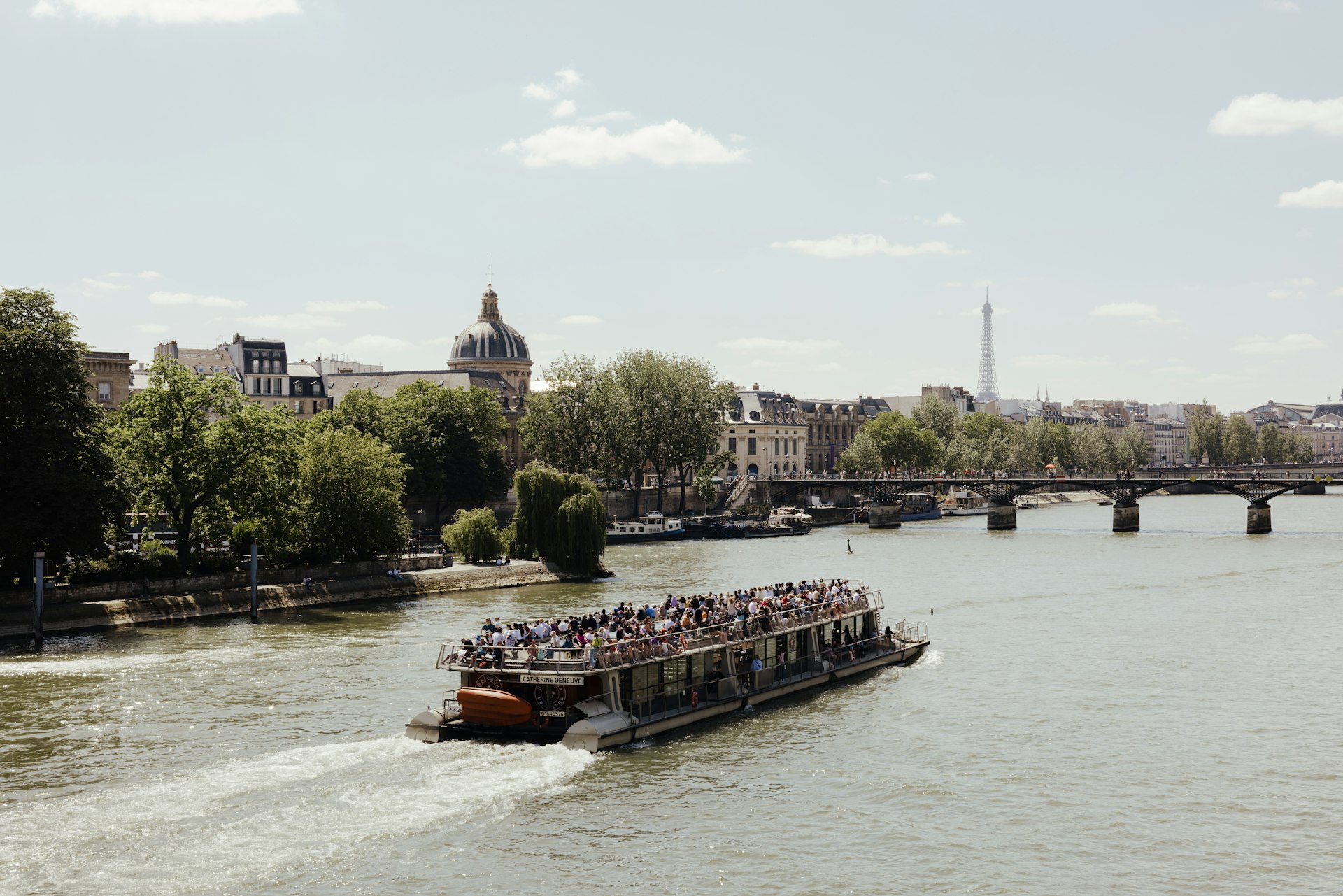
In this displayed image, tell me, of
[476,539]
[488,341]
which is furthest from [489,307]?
[476,539]

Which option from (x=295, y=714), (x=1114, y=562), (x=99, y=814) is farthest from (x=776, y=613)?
(x=1114, y=562)

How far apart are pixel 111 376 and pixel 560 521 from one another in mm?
37485

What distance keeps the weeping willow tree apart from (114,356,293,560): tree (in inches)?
635

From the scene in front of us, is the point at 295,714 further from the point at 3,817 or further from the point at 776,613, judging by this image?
the point at 776,613

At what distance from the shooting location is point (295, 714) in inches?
1390

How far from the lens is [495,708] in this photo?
31.5 m

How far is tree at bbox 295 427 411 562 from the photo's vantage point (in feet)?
209

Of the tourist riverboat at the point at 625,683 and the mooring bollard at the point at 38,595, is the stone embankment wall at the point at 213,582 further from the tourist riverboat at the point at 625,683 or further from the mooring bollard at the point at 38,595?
the tourist riverboat at the point at 625,683

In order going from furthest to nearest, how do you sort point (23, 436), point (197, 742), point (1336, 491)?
1. point (1336, 491)
2. point (23, 436)
3. point (197, 742)

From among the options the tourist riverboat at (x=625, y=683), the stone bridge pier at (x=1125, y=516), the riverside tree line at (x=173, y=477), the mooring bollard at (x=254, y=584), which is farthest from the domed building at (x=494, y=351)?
the tourist riverboat at (x=625, y=683)

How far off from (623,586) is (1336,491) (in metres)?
160

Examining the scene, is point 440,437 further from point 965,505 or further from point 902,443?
point 902,443

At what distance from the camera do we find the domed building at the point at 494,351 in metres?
183

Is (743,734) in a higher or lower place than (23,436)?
lower
